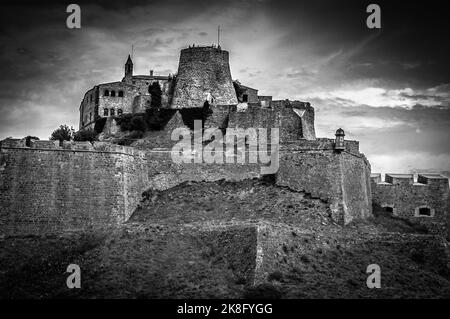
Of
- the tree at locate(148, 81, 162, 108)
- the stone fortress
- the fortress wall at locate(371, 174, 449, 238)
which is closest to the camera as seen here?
the stone fortress

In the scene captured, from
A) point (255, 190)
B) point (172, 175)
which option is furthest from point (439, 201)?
point (172, 175)

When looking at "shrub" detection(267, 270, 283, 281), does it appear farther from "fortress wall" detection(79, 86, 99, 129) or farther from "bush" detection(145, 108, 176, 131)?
"fortress wall" detection(79, 86, 99, 129)

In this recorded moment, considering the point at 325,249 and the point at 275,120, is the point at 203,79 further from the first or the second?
the point at 325,249

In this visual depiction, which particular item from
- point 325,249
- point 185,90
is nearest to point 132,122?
point 185,90

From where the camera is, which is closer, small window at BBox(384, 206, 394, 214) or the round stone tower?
small window at BBox(384, 206, 394, 214)

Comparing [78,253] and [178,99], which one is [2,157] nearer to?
[78,253]

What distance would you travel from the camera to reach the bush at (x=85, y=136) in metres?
52.4

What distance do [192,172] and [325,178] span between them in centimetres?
859

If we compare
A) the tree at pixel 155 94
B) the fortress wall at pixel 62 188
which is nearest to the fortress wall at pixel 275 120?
the tree at pixel 155 94

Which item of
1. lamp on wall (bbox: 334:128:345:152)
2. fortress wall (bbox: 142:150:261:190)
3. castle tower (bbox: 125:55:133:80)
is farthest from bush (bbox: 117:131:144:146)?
lamp on wall (bbox: 334:128:345:152)

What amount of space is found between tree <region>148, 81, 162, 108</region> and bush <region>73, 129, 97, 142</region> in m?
5.87

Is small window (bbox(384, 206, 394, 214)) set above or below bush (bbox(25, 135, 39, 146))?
below

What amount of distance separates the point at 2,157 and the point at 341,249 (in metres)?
18.8

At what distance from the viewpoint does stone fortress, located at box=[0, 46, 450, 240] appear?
3734 centimetres
